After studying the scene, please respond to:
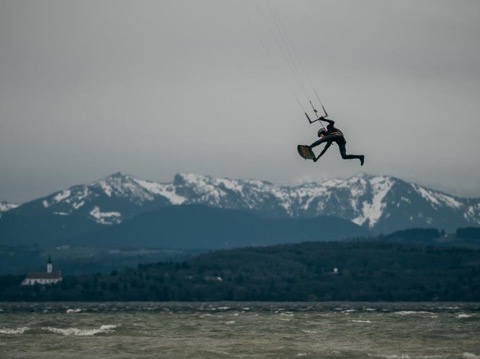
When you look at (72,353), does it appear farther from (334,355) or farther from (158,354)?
(334,355)

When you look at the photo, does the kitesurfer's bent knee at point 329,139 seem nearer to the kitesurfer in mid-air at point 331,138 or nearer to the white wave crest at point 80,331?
the kitesurfer in mid-air at point 331,138

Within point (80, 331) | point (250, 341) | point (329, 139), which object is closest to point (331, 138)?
point (329, 139)

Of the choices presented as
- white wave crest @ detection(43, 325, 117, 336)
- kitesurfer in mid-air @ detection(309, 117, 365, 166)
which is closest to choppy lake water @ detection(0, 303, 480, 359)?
white wave crest @ detection(43, 325, 117, 336)

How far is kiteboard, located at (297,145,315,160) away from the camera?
55812mm

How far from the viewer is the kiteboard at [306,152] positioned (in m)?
55.8

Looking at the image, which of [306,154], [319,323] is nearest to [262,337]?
[319,323]

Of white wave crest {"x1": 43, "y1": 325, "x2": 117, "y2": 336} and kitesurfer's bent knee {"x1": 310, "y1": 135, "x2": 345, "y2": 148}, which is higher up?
kitesurfer's bent knee {"x1": 310, "y1": 135, "x2": 345, "y2": 148}

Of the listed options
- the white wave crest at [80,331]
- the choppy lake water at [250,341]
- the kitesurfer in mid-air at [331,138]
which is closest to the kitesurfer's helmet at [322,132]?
the kitesurfer in mid-air at [331,138]

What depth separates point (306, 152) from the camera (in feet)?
184

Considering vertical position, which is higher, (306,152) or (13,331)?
(306,152)

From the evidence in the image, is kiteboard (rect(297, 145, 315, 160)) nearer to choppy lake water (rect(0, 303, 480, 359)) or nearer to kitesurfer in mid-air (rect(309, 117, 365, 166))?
kitesurfer in mid-air (rect(309, 117, 365, 166))

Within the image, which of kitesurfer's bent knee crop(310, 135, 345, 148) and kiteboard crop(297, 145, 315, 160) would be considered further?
kitesurfer's bent knee crop(310, 135, 345, 148)

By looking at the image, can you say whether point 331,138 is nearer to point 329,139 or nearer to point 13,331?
point 329,139

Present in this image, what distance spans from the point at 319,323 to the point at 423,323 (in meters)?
12.6
